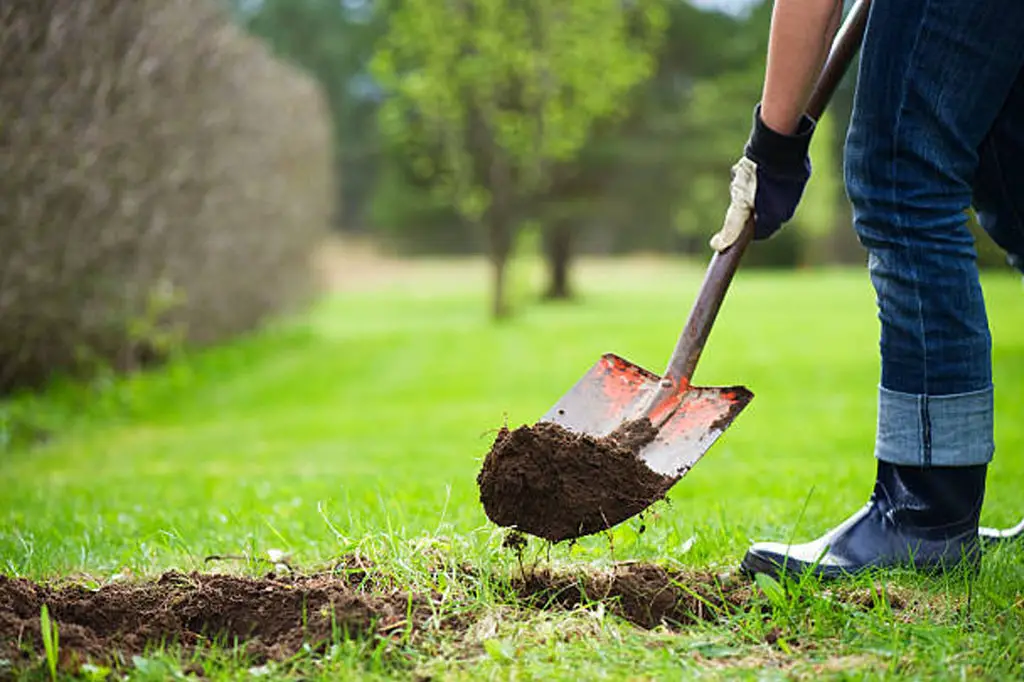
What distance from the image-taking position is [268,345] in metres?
15.1

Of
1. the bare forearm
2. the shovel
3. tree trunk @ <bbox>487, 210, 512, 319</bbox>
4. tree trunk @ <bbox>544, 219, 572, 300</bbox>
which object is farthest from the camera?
tree trunk @ <bbox>544, 219, 572, 300</bbox>

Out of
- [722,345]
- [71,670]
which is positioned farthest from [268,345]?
[71,670]

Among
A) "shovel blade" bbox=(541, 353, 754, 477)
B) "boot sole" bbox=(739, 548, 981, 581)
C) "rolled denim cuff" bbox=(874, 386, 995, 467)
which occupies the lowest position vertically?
"boot sole" bbox=(739, 548, 981, 581)

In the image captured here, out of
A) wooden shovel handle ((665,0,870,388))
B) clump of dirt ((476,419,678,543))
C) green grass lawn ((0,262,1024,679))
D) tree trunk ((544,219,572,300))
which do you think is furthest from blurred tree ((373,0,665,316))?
clump of dirt ((476,419,678,543))

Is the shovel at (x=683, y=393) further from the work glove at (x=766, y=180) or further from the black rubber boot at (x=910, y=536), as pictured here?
the black rubber boot at (x=910, y=536)

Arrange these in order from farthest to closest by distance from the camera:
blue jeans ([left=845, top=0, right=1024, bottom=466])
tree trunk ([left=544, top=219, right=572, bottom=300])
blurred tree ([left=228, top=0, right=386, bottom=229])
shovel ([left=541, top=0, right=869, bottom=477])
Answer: blurred tree ([left=228, top=0, right=386, bottom=229]) < tree trunk ([left=544, top=219, right=572, bottom=300]) < shovel ([left=541, top=0, right=869, bottom=477]) < blue jeans ([left=845, top=0, right=1024, bottom=466])

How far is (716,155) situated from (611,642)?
26.7m

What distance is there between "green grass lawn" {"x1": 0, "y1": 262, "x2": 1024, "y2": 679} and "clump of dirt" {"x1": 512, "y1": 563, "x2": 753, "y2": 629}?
65 mm

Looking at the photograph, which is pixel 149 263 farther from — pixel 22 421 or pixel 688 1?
pixel 688 1

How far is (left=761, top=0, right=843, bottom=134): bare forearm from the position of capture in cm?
239

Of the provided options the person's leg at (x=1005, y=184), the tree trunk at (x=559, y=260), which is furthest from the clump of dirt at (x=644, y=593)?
the tree trunk at (x=559, y=260)

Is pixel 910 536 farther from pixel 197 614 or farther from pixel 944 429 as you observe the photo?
pixel 197 614

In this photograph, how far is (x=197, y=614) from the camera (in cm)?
219

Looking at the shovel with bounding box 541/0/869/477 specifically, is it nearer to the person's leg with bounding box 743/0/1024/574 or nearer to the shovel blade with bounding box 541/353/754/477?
the shovel blade with bounding box 541/353/754/477
